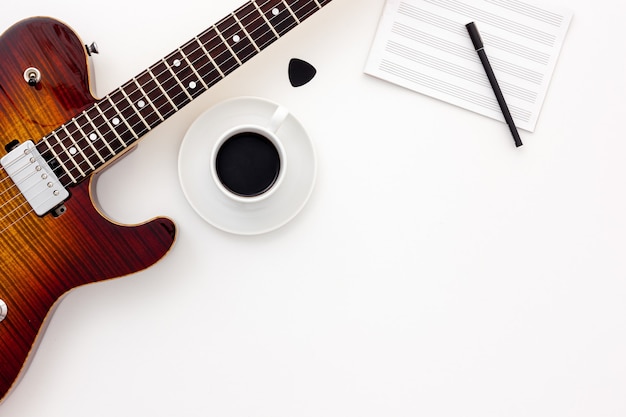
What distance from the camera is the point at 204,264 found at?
897 mm

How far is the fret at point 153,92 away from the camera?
0.76 metres

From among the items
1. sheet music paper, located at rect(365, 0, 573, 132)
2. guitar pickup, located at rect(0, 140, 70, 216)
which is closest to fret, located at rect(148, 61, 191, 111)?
guitar pickup, located at rect(0, 140, 70, 216)

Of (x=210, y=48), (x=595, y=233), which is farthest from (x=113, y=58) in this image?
(x=595, y=233)

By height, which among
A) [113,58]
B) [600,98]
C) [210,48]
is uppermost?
[113,58]

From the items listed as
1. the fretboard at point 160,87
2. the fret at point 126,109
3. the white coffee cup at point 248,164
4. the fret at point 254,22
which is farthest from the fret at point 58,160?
the fret at point 254,22

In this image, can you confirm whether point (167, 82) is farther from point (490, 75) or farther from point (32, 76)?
point (490, 75)

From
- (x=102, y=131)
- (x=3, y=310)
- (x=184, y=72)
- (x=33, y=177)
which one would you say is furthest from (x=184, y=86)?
(x=3, y=310)

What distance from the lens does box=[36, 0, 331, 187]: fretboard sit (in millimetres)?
758

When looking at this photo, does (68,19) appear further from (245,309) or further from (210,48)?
(245,309)

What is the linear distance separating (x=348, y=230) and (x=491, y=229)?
262mm

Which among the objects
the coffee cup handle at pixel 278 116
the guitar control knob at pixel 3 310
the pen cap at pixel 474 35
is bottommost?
the guitar control knob at pixel 3 310

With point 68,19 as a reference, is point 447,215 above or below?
below

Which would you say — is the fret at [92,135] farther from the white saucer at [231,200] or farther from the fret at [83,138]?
the white saucer at [231,200]

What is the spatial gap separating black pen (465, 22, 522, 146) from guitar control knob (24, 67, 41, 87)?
2.28 feet
